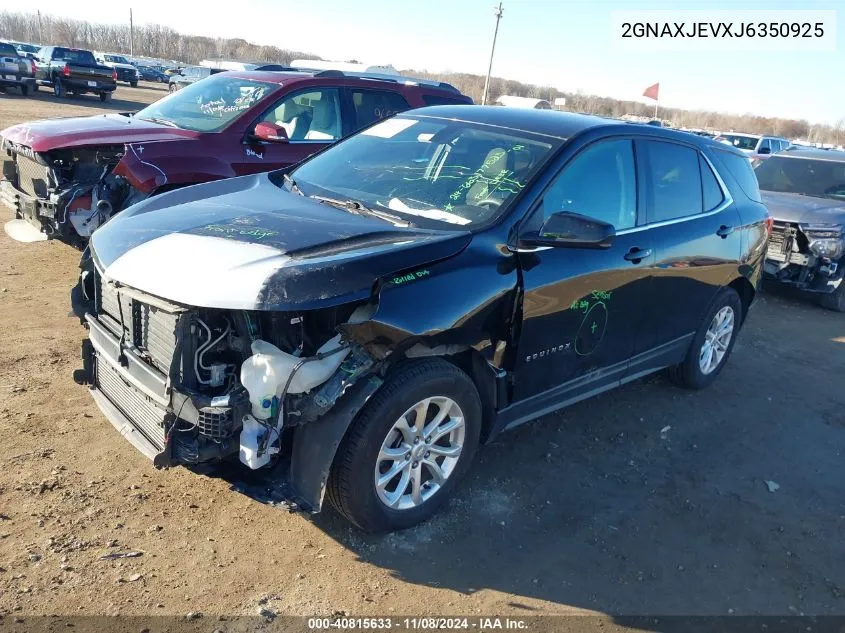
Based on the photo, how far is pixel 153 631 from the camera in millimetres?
2607

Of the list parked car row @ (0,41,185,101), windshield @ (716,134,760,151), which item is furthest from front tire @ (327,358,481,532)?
parked car row @ (0,41,185,101)

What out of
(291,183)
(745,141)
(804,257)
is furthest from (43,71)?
(804,257)

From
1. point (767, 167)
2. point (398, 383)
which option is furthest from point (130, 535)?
point (767, 167)

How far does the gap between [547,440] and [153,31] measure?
121 metres

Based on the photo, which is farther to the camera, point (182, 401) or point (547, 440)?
point (547, 440)

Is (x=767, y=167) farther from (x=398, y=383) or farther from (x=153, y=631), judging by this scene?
(x=153, y=631)

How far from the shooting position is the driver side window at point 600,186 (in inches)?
144

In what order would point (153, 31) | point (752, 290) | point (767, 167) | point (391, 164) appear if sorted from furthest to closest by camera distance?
Answer: point (153, 31) → point (767, 167) → point (752, 290) → point (391, 164)

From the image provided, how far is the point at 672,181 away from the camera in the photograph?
452 cm

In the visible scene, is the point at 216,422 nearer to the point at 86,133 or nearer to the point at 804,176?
the point at 86,133

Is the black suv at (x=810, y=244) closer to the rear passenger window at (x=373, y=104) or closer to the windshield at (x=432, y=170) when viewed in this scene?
the rear passenger window at (x=373, y=104)

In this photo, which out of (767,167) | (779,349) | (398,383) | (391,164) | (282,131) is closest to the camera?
(398,383)

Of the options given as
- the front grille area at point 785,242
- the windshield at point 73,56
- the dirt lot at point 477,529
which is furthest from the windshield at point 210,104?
the windshield at point 73,56

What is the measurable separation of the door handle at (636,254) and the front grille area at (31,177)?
5030 mm
